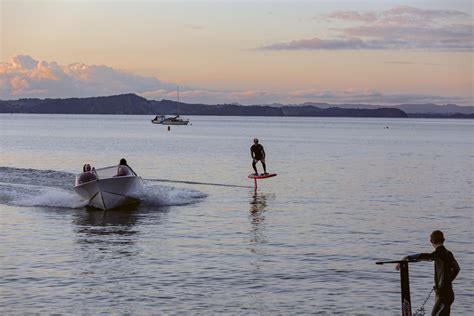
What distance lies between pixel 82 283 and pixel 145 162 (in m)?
51.5

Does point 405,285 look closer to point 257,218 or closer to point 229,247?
point 229,247

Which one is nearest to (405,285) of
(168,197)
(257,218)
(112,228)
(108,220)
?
(112,228)

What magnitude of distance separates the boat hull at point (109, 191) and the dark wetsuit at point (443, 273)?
22.1 meters

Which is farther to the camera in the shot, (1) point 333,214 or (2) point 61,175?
(2) point 61,175

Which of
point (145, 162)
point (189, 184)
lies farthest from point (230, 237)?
point (145, 162)

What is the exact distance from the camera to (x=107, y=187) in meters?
32.6

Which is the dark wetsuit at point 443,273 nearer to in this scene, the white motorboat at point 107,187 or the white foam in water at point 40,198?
the white motorboat at point 107,187

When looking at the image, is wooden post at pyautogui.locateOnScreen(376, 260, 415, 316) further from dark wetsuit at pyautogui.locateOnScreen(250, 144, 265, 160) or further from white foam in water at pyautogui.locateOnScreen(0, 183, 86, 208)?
dark wetsuit at pyautogui.locateOnScreen(250, 144, 265, 160)

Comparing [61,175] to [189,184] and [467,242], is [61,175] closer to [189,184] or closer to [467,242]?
[189,184]

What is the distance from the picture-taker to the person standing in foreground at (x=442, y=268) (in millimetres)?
11867

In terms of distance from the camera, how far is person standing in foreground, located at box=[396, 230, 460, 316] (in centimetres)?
1187

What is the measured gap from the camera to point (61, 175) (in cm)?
5006

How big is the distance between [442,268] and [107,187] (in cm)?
2261

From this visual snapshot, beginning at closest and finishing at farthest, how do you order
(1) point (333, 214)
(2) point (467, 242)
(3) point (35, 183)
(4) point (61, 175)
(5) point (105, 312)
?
(5) point (105, 312), (2) point (467, 242), (1) point (333, 214), (3) point (35, 183), (4) point (61, 175)
